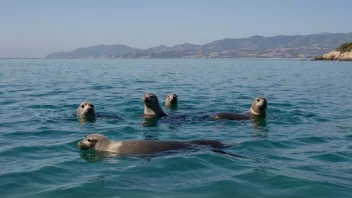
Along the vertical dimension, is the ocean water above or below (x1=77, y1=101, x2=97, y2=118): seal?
below

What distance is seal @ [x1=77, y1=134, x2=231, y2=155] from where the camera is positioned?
31.8 feet

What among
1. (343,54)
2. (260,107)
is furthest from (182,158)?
(343,54)

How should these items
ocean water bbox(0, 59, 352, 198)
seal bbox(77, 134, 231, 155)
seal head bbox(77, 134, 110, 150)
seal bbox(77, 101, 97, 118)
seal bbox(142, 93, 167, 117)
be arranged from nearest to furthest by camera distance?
ocean water bbox(0, 59, 352, 198)
seal bbox(77, 134, 231, 155)
seal head bbox(77, 134, 110, 150)
seal bbox(77, 101, 97, 118)
seal bbox(142, 93, 167, 117)

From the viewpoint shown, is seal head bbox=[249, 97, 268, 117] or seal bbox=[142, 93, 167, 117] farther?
seal bbox=[142, 93, 167, 117]

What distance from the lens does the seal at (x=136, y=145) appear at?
970 cm

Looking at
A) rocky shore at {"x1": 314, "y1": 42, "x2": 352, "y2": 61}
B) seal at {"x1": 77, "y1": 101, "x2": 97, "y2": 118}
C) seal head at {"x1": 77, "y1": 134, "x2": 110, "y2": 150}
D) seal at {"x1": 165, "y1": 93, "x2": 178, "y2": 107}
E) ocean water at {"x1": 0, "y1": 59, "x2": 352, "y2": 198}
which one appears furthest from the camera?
rocky shore at {"x1": 314, "y1": 42, "x2": 352, "y2": 61}

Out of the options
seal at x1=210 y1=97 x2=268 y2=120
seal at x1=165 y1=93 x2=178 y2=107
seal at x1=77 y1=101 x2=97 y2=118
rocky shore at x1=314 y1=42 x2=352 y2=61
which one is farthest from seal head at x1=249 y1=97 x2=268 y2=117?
rocky shore at x1=314 y1=42 x2=352 y2=61

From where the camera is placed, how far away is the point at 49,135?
12.1m

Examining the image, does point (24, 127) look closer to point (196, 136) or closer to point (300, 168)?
point (196, 136)

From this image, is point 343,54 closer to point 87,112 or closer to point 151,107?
point 151,107

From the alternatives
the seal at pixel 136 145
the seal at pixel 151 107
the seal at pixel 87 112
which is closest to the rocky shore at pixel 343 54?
the seal at pixel 151 107

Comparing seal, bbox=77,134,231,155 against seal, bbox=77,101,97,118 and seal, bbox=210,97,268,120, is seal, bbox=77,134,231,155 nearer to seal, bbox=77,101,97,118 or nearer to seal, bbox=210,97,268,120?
seal, bbox=210,97,268,120

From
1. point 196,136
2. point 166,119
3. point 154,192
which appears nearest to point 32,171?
point 154,192

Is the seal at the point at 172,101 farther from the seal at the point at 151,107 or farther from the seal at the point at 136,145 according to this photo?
the seal at the point at 136,145
